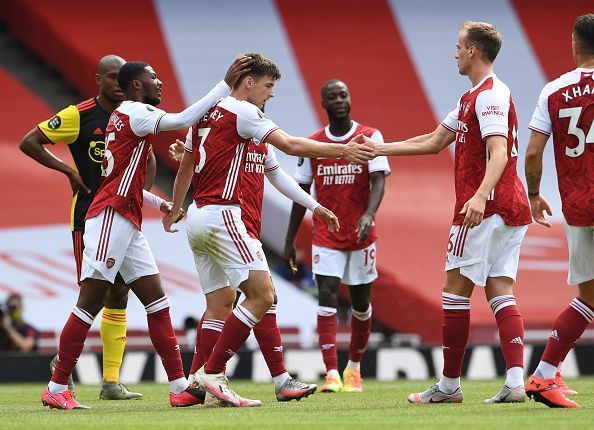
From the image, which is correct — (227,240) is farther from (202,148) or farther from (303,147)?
(303,147)

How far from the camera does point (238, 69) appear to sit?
24.0ft

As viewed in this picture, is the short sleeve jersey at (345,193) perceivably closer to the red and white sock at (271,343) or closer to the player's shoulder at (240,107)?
the red and white sock at (271,343)

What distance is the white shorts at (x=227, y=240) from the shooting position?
7191 millimetres

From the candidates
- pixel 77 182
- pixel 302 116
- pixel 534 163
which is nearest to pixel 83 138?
pixel 77 182

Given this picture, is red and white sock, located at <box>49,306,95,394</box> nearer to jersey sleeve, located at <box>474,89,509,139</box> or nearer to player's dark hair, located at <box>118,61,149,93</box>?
player's dark hair, located at <box>118,61,149,93</box>

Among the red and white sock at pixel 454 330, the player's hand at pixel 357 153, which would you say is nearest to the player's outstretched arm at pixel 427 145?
the player's hand at pixel 357 153

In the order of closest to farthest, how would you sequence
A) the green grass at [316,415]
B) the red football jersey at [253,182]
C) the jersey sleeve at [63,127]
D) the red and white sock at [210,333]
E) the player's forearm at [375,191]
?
the green grass at [316,415], the red and white sock at [210,333], the red football jersey at [253,182], the jersey sleeve at [63,127], the player's forearm at [375,191]

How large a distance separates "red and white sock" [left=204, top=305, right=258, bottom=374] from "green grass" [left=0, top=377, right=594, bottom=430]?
0.29 meters

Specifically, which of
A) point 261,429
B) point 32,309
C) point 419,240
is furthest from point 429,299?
point 261,429

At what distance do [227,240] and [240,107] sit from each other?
851mm

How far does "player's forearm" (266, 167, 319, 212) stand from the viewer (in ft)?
25.6

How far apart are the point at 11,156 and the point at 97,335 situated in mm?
3959

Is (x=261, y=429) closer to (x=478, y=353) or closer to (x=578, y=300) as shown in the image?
(x=578, y=300)

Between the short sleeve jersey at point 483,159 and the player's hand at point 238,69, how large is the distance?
1.41 metres
